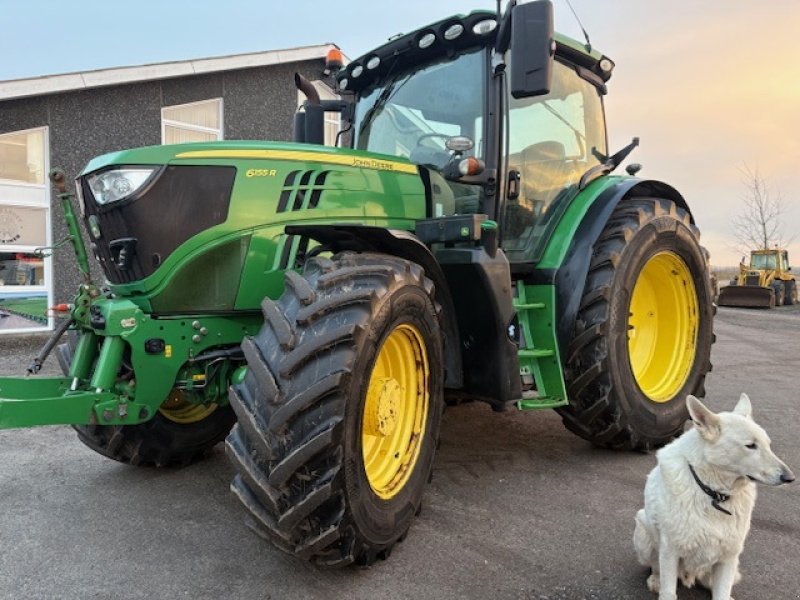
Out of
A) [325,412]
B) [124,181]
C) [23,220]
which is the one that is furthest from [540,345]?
[23,220]

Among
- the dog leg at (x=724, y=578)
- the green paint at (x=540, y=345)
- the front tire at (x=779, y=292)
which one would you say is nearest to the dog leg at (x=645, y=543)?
the dog leg at (x=724, y=578)

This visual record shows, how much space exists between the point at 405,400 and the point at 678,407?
7.49 feet

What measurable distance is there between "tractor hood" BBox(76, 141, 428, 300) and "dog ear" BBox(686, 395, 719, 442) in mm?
1827

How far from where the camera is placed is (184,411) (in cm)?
373

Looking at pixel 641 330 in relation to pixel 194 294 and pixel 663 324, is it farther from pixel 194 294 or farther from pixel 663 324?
pixel 194 294

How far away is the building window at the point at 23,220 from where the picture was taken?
9562mm

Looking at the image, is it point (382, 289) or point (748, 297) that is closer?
point (382, 289)

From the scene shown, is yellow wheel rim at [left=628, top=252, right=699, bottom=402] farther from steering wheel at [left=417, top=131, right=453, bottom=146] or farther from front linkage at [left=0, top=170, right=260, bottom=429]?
front linkage at [left=0, top=170, right=260, bottom=429]

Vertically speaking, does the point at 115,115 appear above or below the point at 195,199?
above

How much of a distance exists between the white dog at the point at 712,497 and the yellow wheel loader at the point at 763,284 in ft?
74.9

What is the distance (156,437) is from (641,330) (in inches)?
135

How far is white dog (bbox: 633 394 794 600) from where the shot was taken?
7.06 feet

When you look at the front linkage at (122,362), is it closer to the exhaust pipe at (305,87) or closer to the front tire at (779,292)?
the exhaust pipe at (305,87)

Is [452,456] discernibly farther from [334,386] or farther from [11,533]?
[11,533]
